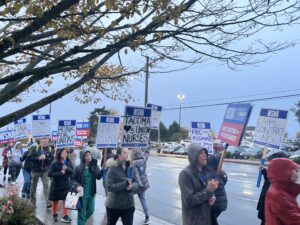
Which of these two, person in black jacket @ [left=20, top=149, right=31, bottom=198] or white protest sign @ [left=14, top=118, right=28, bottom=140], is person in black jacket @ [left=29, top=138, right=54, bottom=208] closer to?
person in black jacket @ [left=20, top=149, right=31, bottom=198]

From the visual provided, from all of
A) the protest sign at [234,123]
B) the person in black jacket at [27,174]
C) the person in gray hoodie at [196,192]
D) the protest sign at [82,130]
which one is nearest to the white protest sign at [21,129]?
the person in black jacket at [27,174]

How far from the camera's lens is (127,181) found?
6465 mm

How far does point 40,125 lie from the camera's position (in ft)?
41.4

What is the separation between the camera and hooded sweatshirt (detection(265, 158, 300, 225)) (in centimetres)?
411

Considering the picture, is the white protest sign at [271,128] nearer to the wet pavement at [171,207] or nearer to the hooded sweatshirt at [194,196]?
the hooded sweatshirt at [194,196]

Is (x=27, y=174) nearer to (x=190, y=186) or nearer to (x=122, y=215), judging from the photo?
(x=122, y=215)

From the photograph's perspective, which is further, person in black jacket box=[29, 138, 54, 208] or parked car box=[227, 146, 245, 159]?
parked car box=[227, 146, 245, 159]

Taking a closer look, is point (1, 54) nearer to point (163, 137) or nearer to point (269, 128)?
point (269, 128)

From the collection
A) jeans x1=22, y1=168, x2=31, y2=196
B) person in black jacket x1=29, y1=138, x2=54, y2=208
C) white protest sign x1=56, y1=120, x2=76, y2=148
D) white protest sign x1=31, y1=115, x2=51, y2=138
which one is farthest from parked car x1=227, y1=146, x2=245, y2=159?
person in black jacket x1=29, y1=138, x2=54, y2=208

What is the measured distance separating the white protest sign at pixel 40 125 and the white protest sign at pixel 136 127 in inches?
215

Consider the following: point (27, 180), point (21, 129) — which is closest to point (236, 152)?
point (21, 129)

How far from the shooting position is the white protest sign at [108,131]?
31.7 feet

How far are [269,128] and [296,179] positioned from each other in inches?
126

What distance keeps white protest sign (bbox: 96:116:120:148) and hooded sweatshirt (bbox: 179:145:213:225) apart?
4539 mm
